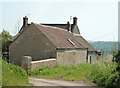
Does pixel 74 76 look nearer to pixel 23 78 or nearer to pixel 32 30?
pixel 23 78

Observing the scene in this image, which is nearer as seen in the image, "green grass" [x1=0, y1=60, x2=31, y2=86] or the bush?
"green grass" [x1=0, y1=60, x2=31, y2=86]

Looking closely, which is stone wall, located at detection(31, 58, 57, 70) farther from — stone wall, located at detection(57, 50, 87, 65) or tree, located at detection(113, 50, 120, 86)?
tree, located at detection(113, 50, 120, 86)

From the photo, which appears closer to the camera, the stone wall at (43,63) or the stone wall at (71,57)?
the stone wall at (43,63)

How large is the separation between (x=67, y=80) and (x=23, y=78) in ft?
19.1

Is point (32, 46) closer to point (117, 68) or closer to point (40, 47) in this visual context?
point (40, 47)

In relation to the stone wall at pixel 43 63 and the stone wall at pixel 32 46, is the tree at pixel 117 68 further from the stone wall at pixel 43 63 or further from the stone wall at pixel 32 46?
the stone wall at pixel 32 46

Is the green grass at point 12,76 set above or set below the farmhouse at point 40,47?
below

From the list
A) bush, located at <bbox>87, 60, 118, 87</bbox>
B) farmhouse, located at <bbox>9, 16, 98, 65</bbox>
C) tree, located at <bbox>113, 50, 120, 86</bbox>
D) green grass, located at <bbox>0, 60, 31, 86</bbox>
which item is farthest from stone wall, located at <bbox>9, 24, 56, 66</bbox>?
green grass, located at <bbox>0, 60, 31, 86</bbox>

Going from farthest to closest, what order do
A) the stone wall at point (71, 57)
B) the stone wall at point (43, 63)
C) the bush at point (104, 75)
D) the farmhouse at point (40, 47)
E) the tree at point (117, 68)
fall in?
the stone wall at point (71, 57) < the farmhouse at point (40, 47) < the stone wall at point (43, 63) < the bush at point (104, 75) < the tree at point (117, 68)

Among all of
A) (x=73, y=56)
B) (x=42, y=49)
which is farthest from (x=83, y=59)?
(x=42, y=49)

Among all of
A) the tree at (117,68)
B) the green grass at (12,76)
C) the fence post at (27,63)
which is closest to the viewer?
the green grass at (12,76)

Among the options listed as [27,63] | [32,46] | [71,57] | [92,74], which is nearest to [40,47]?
[32,46]

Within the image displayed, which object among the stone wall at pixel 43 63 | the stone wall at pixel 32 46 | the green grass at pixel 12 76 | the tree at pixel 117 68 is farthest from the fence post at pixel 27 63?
the tree at pixel 117 68

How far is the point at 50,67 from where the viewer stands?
30719 millimetres
